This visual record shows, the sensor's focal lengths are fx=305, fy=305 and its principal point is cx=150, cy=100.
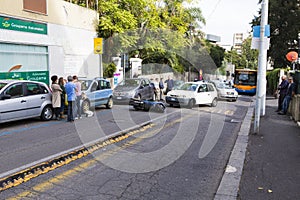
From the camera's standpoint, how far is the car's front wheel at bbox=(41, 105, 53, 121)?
1111cm

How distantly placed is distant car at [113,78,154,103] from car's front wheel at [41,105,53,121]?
5957 mm

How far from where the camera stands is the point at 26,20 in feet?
55.3

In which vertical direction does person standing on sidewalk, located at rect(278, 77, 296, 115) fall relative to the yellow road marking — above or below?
above

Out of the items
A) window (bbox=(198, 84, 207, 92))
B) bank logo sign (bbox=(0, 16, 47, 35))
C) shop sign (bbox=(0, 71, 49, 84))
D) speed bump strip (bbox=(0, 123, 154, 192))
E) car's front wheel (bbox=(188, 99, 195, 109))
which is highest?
bank logo sign (bbox=(0, 16, 47, 35))

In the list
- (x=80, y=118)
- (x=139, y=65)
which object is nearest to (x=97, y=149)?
(x=80, y=118)

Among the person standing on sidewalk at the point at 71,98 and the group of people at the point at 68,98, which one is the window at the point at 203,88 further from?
the person standing on sidewalk at the point at 71,98

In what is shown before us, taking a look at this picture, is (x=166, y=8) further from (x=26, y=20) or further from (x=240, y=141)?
(x=240, y=141)

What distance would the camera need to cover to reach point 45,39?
1833 centimetres

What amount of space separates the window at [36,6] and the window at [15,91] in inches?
327

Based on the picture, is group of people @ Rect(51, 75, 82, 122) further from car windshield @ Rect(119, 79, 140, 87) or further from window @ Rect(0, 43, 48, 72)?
car windshield @ Rect(119, 79, 140, 87)

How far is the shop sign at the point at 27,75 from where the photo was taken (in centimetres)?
1580

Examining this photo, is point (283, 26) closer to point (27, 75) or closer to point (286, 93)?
point (286, 93)

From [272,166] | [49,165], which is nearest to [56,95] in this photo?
[49,165]

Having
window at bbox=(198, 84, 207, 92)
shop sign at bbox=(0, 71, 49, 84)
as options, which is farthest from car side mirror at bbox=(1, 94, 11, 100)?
window at bbox=(198, 84, 207, 92)
